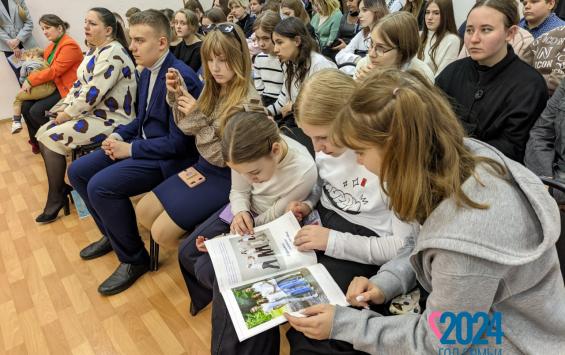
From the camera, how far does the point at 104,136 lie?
2.34 m

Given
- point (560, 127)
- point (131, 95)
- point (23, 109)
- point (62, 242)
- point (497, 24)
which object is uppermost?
point (497, 24)

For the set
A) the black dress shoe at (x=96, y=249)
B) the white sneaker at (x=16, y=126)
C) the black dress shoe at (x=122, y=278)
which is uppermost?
the black dress shoe at (x=122, y=278)

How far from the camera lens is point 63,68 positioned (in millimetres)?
2994

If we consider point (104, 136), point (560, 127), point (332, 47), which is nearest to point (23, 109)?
point (104, 136)

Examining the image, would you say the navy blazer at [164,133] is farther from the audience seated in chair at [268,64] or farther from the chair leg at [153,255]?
the audience seated in chair at [268,64]

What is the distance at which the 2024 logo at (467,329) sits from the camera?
2.52ft

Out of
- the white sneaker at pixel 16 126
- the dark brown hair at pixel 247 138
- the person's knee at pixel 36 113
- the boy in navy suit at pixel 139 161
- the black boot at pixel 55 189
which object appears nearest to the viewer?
the dark brown hair at pixel 247 138

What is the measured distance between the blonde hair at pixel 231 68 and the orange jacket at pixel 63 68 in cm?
174

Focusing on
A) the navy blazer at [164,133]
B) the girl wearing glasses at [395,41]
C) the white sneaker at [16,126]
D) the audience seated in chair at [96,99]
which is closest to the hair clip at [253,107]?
the navy blazer at [164,133]

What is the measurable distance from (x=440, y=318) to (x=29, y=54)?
404cm

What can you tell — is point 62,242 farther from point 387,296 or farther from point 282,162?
point 387,296

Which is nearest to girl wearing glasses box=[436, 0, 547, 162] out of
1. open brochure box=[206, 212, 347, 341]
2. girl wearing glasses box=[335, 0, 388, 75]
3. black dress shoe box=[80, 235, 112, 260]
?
open brochure box=[206, 212, 347, 341]

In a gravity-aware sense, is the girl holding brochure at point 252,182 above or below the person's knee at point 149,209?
above

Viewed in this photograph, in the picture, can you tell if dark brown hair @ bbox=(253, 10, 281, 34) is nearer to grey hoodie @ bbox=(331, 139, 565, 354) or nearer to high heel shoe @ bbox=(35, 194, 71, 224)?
high heel shoe @ bbox=(35, 194, 71, 224)
